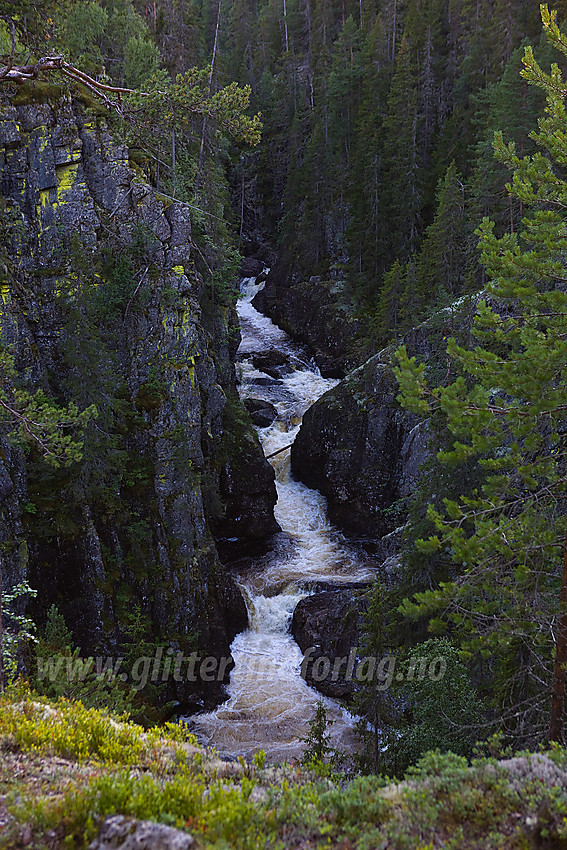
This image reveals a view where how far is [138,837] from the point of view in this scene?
325 cm

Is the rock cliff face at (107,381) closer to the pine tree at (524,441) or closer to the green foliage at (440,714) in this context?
the green foliage at (440,714)

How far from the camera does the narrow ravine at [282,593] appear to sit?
14.3 meters

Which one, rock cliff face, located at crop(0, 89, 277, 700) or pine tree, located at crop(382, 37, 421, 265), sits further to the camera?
pine tree, located at crop(382, 37, 421, 265)

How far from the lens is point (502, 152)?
740 cm

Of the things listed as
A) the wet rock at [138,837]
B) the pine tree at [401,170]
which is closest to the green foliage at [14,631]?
the wet rock at [138,837]

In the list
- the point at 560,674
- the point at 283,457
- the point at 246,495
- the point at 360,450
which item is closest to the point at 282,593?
the point at 246,495

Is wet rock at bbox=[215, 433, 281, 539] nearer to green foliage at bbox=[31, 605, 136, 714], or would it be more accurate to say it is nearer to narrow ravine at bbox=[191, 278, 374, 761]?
narrow ravine at bbox=[191, 278, 374, 761]

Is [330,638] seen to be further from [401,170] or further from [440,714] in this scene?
[401,170]

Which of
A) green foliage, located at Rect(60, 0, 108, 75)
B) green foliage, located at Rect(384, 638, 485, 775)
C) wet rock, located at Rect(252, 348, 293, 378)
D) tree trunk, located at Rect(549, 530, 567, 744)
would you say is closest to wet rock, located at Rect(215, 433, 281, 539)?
wet rock, located at Rect(252, 348, 293, 378)

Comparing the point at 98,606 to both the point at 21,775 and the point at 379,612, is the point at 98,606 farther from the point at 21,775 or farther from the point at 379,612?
the point at 21,775

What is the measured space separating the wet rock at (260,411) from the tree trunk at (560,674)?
22025mm

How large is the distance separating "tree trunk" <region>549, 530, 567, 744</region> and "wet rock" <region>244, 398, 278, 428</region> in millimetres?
22025

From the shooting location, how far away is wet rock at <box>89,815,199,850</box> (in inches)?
126

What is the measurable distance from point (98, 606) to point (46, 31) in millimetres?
12946
